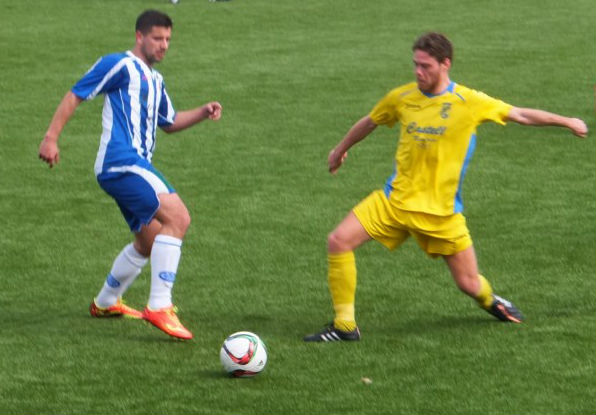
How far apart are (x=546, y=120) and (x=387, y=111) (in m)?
1.01

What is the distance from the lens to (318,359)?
7.78m

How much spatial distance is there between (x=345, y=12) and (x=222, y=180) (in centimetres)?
987

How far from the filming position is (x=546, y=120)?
7828 mm

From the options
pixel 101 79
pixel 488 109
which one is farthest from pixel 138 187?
pixel 488 109

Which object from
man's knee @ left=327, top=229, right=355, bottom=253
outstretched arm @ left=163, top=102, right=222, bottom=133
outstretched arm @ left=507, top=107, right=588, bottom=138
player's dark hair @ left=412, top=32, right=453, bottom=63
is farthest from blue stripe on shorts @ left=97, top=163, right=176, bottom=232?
outstretched arm @ left=507, top=107, right=588, bottom=138

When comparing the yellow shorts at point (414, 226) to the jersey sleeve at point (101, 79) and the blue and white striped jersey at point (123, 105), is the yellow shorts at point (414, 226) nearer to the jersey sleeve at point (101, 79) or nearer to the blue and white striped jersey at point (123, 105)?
the blue and white striped jersey at point (123, 105)

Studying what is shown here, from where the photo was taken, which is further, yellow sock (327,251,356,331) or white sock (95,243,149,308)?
white sock (95,243,149,308)

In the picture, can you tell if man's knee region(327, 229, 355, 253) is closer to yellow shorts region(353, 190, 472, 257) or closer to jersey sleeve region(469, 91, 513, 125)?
yellow shorts region(353, 190, 472, 257)

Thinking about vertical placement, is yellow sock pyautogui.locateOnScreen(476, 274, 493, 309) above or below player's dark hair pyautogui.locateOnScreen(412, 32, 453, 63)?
below

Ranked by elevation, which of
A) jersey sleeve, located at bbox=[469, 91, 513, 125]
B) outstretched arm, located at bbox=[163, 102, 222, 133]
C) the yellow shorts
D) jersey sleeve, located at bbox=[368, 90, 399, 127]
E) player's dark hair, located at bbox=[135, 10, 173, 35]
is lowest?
the yellow shorts

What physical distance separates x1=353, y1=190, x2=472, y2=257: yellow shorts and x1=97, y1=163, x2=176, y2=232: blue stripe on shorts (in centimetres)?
125

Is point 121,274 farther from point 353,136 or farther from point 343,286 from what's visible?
point 353,136

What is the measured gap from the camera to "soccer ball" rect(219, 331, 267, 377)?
7.37 metres

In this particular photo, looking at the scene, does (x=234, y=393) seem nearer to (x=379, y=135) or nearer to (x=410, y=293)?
(x=410, y=293)
